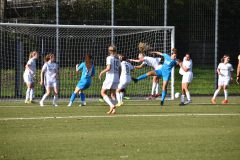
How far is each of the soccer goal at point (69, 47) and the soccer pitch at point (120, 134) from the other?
7.85 meters

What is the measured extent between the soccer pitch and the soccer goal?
25.8ft

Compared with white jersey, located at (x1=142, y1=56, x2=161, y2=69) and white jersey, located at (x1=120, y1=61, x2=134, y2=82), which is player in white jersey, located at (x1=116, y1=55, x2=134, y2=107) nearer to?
white jersey, located at (x1=120, y1=61, x2=134, y2=82)

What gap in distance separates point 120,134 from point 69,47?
15.9 metres

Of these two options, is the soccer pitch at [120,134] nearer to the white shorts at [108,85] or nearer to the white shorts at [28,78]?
the white shorts at [108,85]

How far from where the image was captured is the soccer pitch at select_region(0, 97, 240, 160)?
39.4ft

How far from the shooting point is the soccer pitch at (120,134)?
1201 cm

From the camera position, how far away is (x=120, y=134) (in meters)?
15.0

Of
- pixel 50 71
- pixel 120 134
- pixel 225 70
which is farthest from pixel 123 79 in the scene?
pixel 120 134

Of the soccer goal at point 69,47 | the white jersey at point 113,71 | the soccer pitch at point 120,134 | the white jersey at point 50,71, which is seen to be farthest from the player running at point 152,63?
the soccer pitch at point 120,134

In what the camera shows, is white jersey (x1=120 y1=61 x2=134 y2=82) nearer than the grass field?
Yes

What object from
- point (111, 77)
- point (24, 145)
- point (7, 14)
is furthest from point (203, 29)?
point (24, 145)

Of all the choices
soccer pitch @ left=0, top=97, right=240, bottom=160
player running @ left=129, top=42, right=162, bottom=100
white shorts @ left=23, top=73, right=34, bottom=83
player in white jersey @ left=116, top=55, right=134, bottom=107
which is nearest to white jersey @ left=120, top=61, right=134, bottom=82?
player in white jersey @ left=116, top=55, right=134, bottom=107

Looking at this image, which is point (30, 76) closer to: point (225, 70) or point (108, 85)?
point (108, 85)

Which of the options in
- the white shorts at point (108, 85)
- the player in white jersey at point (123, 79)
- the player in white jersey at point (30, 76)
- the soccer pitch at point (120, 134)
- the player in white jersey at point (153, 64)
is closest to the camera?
the soccer pitch at point (120, 134)
